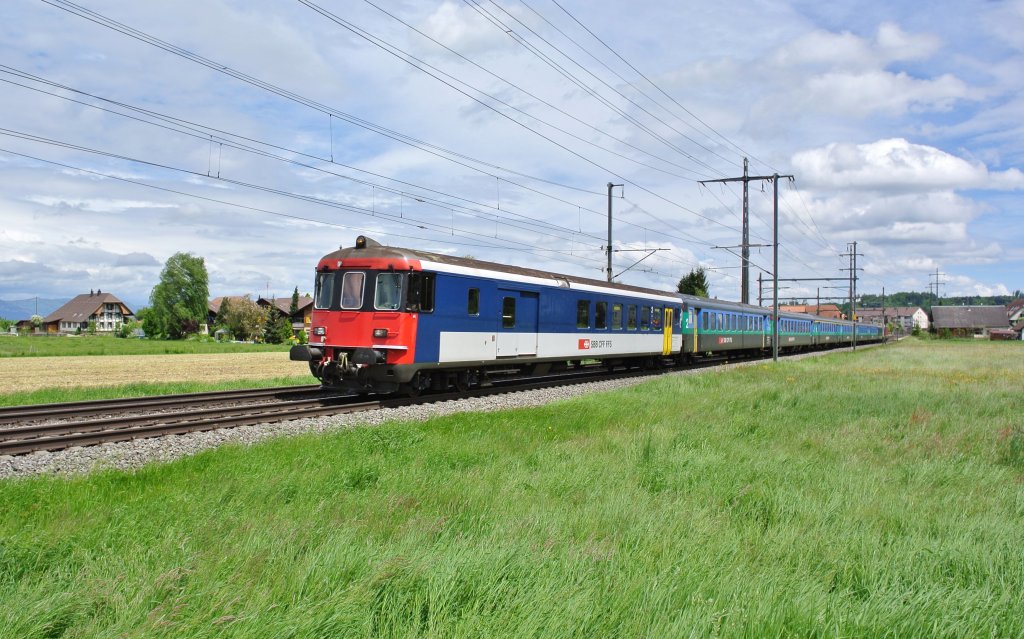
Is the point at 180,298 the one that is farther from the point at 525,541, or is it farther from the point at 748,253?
the point at 525,541

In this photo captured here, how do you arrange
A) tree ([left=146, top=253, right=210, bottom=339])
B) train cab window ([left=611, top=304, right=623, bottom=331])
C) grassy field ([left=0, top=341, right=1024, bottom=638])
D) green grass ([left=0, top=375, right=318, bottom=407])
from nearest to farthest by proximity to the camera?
grassy field ([left=0, top=341, right=1024, bottom=638]) → green grass ([left=0, top=375, right=318, bottom=407]) → train cab window ([left=611, top=304, right=623, bottom=331]) → tree ([left=146, top=253, right=210, bottom=339])

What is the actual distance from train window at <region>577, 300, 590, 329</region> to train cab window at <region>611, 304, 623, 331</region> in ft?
6.36

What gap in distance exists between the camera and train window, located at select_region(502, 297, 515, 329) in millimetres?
18031

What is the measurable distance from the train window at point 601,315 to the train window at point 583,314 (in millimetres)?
579

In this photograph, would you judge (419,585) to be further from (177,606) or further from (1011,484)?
(1011,484)

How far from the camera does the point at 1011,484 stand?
26.6ft

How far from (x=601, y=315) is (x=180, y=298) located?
95.6 meters

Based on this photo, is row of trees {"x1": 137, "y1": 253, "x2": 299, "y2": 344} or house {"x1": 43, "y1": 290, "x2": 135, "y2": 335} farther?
house {"x1": 43, "y1": 290, "x2": 135, "y2": 335}

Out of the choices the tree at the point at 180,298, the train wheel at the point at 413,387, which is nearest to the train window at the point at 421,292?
the train wheel at the point at 413,387

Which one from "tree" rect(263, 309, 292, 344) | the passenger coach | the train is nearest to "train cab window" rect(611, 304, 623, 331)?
the train

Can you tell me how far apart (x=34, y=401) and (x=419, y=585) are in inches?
649

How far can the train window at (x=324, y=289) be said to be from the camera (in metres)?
16.1

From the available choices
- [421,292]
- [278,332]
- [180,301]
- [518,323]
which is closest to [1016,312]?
[278,332]

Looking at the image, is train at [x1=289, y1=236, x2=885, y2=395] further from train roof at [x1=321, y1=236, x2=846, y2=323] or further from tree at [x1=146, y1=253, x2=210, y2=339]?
tree at [x1=146, y1=253, x2=210, y2=339]
